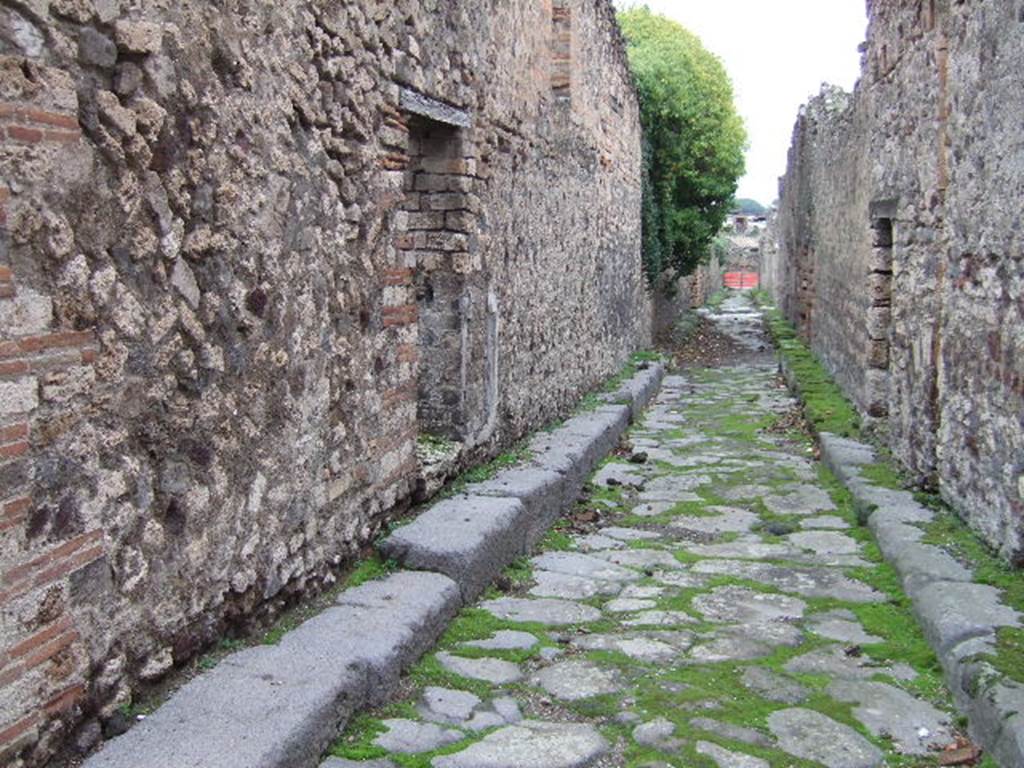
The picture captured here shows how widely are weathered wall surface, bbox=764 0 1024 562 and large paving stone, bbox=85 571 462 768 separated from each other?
8.88ft

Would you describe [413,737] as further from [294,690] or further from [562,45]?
[562,45]

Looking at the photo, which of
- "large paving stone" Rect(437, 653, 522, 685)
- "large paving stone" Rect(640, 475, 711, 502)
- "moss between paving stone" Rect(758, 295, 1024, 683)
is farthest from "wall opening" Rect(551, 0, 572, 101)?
"large paving stone" Rect(437, 653, 522, 685)

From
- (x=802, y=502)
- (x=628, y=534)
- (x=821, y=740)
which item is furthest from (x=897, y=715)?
(x=802, y=502)

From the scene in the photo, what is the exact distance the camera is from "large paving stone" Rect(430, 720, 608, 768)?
3.25 m

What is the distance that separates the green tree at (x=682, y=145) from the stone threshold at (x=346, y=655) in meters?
11.0

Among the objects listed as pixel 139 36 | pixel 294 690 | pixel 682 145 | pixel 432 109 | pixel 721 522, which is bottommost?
pixel 721 522

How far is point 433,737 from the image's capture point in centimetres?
341

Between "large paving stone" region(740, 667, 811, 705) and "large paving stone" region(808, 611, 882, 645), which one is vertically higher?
"large paving stone" region(740, 667, 811, 705)

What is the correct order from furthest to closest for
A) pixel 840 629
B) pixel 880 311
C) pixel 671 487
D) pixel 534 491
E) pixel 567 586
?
pixel 880 311, pixel 671 487, pixel 534 491, pixel 567 586, pixel 840 629

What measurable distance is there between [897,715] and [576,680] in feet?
3.74

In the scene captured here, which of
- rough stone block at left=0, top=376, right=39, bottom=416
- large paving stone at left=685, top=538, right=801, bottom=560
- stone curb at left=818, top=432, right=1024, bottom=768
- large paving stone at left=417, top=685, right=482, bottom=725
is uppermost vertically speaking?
rough stone block at left=0, top=376, right=39, bottom=416

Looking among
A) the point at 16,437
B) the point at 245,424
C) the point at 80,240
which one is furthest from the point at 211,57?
the point at 16,437

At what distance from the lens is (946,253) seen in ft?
19.0

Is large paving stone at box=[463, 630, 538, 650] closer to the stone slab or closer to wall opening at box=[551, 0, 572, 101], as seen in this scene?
the stone slab
